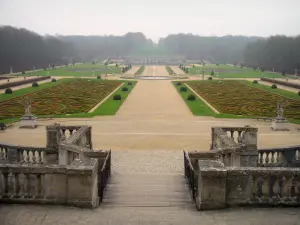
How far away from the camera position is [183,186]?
10.4 metres

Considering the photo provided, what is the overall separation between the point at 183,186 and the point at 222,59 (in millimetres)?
164853

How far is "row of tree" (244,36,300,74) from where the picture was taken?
336 feet

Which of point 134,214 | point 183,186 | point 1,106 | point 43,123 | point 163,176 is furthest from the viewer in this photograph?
point 1,106

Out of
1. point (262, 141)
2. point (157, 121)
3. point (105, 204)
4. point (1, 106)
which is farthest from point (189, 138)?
point (1, 106)

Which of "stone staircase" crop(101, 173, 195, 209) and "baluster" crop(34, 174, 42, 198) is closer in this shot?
"baluster" crop(34, 174, 42, 198)

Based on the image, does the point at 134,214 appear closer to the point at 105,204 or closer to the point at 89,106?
the point at 105,204

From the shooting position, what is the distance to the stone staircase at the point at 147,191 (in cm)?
853

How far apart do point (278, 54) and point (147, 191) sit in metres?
110

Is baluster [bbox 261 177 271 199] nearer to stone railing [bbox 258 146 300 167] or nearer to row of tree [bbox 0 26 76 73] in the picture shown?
stone railing [bbox 258 146 300 167]

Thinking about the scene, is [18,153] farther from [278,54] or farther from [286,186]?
[278,54]

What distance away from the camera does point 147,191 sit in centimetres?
953

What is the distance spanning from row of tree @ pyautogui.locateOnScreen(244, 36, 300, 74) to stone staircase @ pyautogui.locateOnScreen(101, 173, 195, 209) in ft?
282

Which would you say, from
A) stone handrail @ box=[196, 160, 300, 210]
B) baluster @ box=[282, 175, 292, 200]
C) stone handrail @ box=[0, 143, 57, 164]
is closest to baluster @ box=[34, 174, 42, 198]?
stone handrail @ box=[196, 160, 300, 210]

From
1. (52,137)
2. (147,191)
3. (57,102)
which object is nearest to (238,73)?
(57,102)
